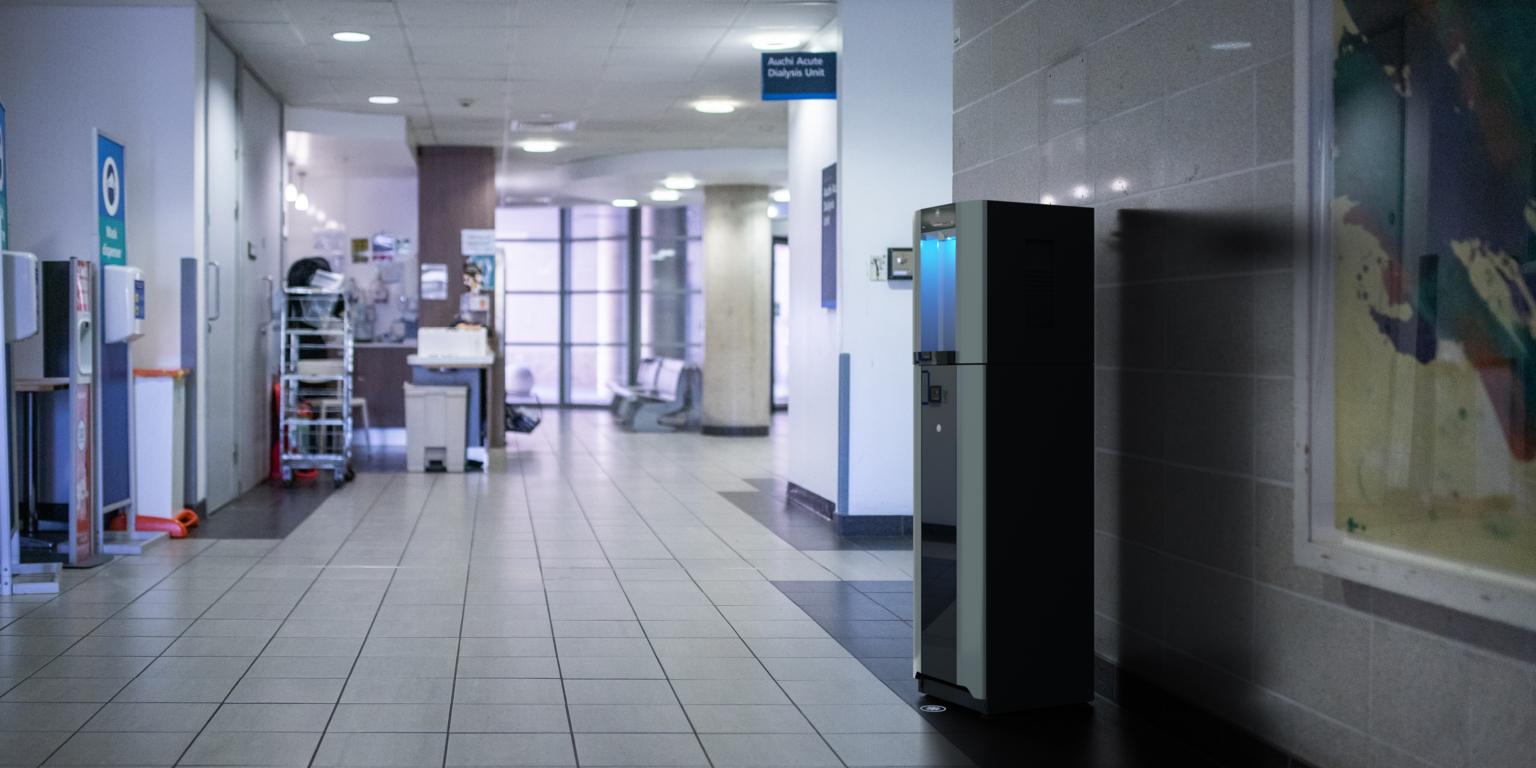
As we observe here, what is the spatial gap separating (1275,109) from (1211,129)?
0.89 ft

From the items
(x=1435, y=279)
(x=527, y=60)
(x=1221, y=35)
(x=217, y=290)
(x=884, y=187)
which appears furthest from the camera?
(x=527, y=60)

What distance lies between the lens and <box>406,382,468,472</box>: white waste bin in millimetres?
9875

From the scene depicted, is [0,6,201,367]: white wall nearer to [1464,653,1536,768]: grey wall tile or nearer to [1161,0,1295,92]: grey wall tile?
[1161,0,1295,92]: grey wall tile

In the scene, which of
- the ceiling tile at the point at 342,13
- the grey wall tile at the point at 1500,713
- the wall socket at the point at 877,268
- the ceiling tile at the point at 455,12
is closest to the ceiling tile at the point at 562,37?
the ceiling tile at the point at 455,12

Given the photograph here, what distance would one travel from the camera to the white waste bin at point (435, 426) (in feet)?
32.4

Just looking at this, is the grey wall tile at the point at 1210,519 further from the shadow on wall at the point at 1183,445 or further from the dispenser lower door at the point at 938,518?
the dispenser lower door at the point at 938,518

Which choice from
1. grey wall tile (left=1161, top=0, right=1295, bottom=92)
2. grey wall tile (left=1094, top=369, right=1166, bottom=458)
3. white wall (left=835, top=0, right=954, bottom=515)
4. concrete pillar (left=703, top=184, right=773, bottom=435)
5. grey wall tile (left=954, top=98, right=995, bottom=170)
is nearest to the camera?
grey wall tile (left=1161, top=0, right=1295, bottom=92)

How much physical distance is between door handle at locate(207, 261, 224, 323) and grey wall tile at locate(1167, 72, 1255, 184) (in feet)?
19.3

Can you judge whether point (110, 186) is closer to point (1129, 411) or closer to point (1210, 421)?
point (1129, 411)

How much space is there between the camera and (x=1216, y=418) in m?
3.02

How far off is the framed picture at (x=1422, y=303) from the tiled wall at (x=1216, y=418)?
10 cm

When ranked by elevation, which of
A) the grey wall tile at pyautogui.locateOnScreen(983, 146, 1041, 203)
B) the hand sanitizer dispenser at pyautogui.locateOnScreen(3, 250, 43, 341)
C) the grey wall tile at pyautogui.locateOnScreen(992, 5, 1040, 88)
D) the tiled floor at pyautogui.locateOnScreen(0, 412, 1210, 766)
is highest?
the grey wall tile at pyautogui.locateOnScreen(992, 5, 1040, 88)

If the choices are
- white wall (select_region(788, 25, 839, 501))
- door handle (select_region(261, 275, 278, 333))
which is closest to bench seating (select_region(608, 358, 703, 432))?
door handle (select_region(261, 275, 278, 333))

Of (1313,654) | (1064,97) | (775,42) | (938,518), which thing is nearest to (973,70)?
(1064,97)
